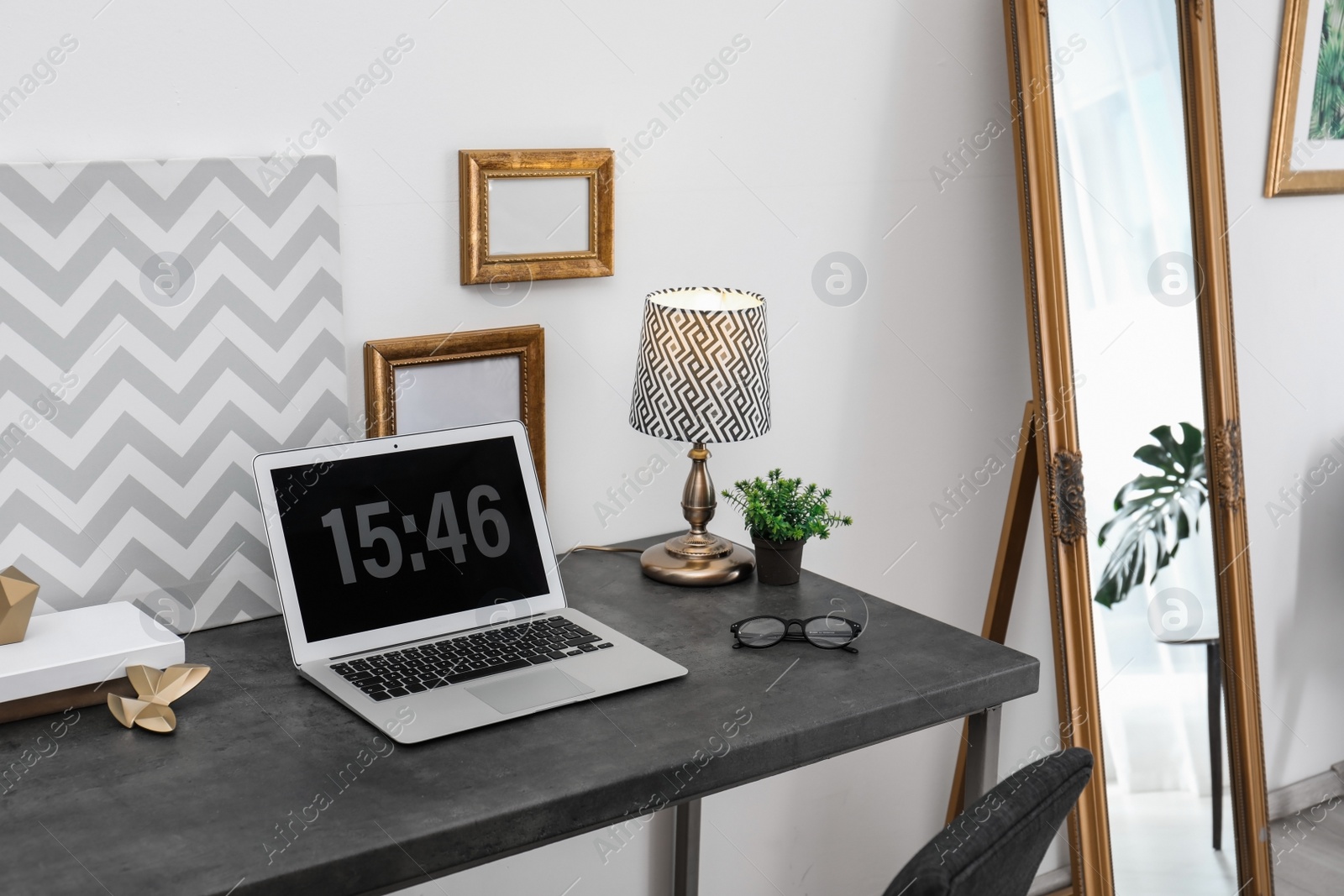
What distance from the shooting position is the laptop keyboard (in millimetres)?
1228

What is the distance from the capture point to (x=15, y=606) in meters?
1.15

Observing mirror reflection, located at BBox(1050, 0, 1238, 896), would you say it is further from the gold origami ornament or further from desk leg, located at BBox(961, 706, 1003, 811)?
the gold origami ornament

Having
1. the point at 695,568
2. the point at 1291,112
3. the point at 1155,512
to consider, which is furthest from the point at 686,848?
the point at 1291,112

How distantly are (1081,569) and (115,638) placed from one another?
145cm

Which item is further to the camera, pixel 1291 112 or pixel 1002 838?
pixel 1291 112

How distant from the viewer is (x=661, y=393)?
1.49m

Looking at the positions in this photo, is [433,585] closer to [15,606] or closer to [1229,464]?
[15,606]

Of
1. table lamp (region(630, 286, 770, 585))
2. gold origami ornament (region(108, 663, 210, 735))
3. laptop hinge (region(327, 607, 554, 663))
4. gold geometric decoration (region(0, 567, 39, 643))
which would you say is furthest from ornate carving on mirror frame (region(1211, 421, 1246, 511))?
gold geometric decoration (region(0, 567, 39, 643))

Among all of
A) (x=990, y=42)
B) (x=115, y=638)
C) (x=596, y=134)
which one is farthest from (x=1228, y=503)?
(x=115, y=638)

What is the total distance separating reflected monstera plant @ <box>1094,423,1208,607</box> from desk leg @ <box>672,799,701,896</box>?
2.57ft

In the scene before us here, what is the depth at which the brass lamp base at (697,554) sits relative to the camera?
5.11 ft

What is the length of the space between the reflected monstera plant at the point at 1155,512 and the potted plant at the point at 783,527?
27.5 inches

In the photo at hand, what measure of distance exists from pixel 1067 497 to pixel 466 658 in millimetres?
1098

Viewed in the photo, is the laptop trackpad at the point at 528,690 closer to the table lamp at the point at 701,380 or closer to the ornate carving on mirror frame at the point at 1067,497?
the table lamp at the point at 701,380
